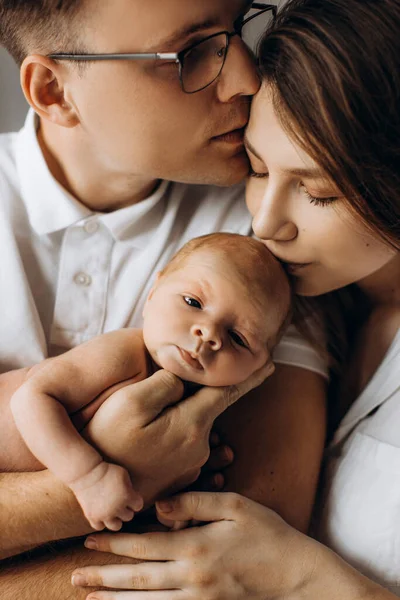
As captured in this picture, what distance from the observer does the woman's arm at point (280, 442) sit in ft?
5.09

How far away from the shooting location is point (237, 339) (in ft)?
4.68

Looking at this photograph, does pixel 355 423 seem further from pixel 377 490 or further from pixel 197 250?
pixel 197 250

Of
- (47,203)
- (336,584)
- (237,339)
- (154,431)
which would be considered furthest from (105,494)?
(47,203)

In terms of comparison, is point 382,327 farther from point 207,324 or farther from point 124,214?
point 124,214

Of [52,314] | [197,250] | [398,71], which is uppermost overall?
[398,71]

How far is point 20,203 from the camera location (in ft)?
5.51

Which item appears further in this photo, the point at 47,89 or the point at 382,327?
the point at 382,327

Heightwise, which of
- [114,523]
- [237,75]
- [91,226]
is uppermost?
[237,75]

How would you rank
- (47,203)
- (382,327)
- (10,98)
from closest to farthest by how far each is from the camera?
1. (47,203)
2. (382,327)
3. (10,98)

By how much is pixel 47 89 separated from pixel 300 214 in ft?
2.19

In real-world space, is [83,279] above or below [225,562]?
above

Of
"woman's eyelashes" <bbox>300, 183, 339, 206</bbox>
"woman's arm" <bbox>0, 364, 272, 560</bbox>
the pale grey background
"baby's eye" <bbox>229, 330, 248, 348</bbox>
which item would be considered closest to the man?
"woman's arm" <bbox>0, 364, 272, 560</bbox>

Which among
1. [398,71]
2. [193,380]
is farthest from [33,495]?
[398,71]

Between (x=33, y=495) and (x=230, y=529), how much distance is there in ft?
1.37
